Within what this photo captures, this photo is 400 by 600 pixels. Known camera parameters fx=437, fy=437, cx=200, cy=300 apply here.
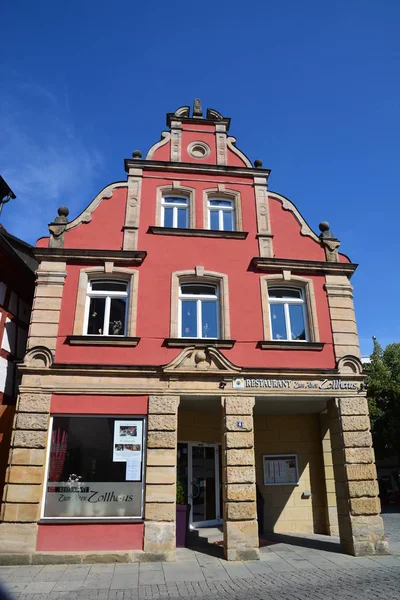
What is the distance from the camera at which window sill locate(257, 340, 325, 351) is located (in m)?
11.1

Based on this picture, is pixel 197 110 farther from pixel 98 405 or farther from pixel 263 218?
pixel 98 405

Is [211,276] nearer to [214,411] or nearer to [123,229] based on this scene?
[123,229]

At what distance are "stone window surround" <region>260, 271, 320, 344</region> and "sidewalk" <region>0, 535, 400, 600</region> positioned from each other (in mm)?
4991

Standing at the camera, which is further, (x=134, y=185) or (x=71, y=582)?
(x=134, y=185)

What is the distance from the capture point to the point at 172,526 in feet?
30.6

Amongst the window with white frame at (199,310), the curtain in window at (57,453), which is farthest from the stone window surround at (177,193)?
the curtain in window at (57,453)

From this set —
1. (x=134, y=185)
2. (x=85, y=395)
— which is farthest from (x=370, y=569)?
(x=134, y=185)

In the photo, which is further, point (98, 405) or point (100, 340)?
point (100, 340)

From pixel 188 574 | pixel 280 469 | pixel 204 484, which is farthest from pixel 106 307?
pixel 280 469

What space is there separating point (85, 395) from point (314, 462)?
7.28 m

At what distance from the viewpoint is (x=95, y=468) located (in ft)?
32.2

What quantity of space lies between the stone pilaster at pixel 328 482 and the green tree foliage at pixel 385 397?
38.2 feet

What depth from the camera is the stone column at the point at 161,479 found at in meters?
9.20

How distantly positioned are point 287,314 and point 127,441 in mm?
5306
